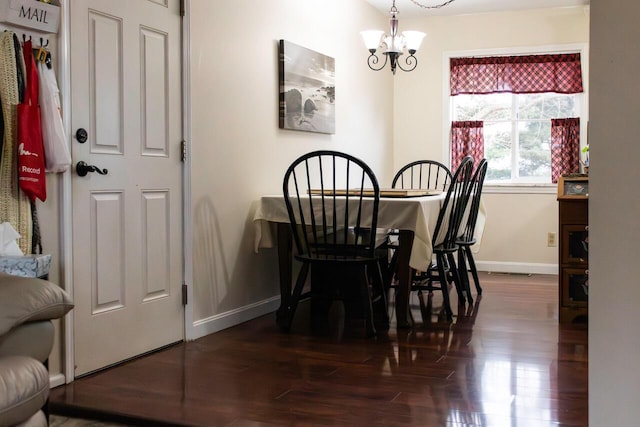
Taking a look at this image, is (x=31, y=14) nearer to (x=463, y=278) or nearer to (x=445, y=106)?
(x=463, y=278)

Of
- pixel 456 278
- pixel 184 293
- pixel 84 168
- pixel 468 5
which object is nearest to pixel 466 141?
pixel 468 5

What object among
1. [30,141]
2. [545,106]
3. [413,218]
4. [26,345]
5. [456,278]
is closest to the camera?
[26,345]

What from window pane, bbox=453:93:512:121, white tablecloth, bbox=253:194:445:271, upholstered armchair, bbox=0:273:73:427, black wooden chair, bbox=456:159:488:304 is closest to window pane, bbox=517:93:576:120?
window pane, bbox=453:93:512:121

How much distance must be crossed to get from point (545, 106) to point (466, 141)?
2.39 feet

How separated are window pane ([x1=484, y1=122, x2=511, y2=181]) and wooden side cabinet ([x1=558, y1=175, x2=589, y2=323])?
227 cm

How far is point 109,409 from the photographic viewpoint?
2533 mm

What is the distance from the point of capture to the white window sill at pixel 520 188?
6094 mm

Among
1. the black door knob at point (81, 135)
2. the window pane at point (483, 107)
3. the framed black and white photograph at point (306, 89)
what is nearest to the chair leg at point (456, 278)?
the framed black and white photograph at point (306, 89)

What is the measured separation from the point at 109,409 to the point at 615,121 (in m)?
1.94

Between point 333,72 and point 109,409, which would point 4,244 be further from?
point 333,72

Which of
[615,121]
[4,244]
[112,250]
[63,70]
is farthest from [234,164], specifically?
[615,121]

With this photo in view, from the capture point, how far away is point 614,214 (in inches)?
59.4

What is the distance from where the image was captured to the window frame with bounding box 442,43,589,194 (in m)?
5.96

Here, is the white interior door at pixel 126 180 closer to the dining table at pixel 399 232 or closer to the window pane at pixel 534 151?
the dining table at pixel 399 232
